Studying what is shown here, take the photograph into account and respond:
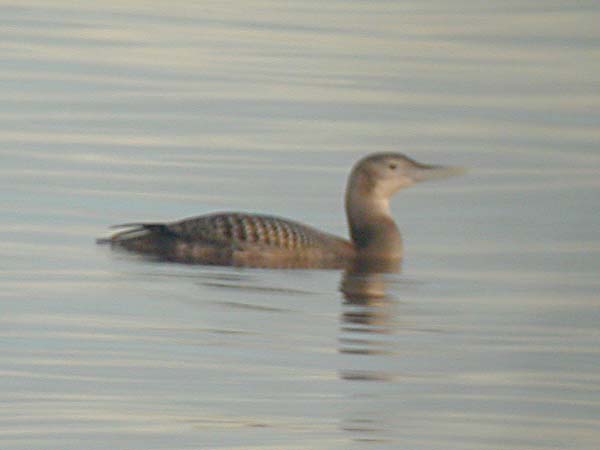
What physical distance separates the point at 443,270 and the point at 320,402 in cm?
352

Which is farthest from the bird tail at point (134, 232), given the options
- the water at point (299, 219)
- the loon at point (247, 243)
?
the water at point (299, 219)

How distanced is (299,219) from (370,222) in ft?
2.55

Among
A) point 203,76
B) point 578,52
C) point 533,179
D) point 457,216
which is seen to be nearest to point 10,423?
point 457,216

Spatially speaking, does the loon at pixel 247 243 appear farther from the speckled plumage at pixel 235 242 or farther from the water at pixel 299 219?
the water at pixel 299 219

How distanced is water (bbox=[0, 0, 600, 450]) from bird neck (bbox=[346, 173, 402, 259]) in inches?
5.0

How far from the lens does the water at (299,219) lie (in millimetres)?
9156

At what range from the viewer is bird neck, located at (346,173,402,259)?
13.2m

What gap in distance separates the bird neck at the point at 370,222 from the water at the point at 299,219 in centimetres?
13

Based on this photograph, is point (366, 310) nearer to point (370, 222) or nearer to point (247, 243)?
point (247, 243)

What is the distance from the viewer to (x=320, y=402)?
927 centimetres

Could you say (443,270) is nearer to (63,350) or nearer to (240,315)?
(240,315)

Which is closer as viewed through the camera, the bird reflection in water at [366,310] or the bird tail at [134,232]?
the bird reflection in water at [366,310]

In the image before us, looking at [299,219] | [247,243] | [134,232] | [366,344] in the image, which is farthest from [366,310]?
[299,219]

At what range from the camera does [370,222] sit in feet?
44.3
